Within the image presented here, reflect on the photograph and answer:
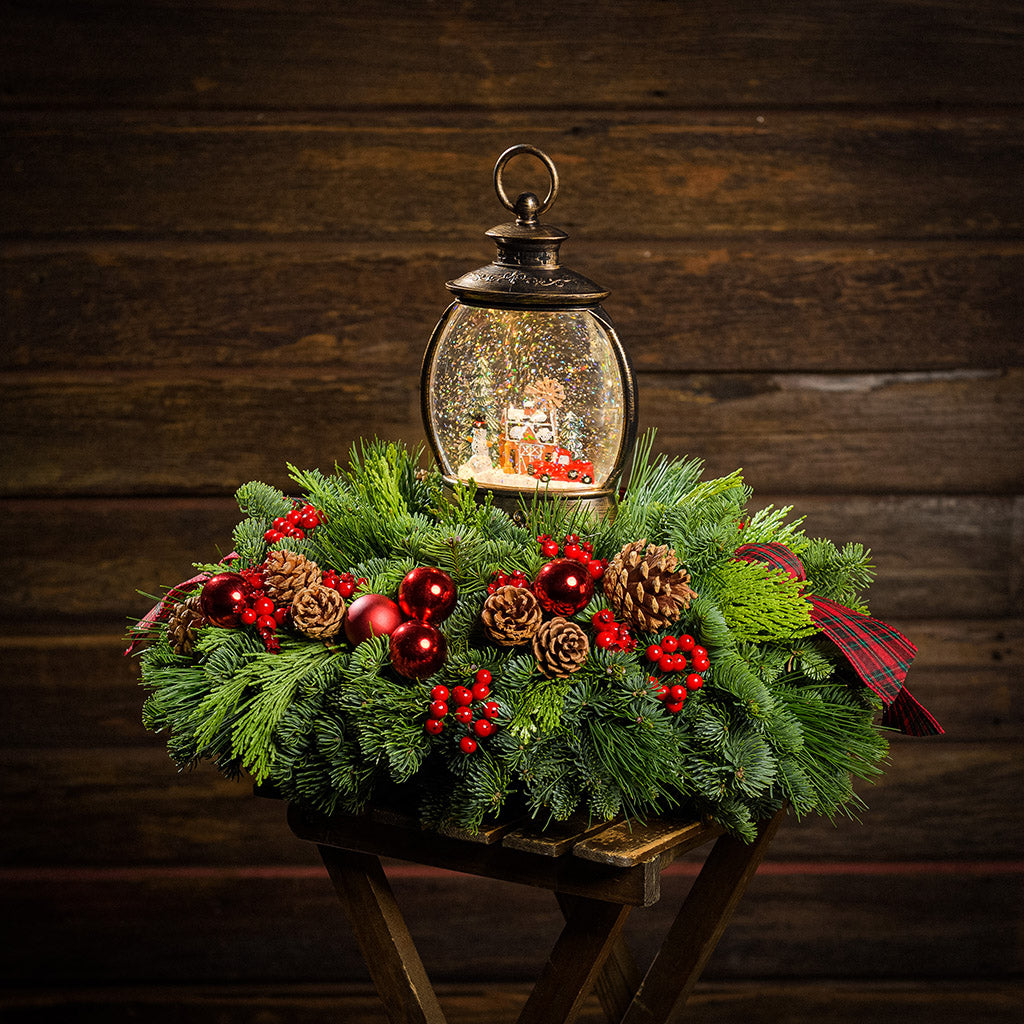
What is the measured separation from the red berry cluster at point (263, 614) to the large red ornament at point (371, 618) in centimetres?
5

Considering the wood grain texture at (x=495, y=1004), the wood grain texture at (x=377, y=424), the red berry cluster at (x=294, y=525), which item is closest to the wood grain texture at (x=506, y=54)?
the wood grain texture at (x=377, y=424)

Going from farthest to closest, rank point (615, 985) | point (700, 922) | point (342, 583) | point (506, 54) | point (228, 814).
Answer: point (228, 814) → point (506, 54) → point (615, 985) → point (700, 922) → point (342, 583)

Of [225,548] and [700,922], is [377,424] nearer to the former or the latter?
[225,548]

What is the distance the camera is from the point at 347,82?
4.91 ft

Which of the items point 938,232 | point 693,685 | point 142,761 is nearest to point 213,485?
point 142,761

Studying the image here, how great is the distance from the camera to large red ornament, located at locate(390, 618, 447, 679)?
794mm

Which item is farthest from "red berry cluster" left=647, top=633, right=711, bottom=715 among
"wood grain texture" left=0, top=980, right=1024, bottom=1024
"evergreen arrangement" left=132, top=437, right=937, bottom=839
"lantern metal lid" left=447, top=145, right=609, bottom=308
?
"wood grain texture" left=0, top=980, right=1024, bottom=1024

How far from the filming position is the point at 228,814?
1.60 m

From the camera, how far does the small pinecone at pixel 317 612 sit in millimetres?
850

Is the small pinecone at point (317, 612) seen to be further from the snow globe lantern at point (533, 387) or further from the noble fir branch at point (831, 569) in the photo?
the noble fir branch at point (831, 569)

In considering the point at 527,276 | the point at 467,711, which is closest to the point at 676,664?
the point at 467,711

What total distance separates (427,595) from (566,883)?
23cm

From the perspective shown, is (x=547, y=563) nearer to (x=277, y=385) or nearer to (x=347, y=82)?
(x=277, y=385)

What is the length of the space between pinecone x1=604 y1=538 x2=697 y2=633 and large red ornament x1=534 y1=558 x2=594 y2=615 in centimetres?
2
